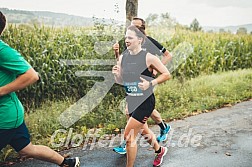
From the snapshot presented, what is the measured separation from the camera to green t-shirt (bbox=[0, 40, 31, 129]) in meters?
2.88

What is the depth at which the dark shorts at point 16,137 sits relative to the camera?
3.13 meters

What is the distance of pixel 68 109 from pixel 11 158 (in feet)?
6.80

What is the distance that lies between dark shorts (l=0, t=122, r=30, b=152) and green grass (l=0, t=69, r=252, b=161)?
1.51m

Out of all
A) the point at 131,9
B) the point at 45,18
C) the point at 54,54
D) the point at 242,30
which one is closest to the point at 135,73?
the point at 131,9

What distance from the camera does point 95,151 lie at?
16.4 ft

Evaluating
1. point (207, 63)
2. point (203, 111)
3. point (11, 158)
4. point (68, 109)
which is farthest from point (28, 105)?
point (207, 63)

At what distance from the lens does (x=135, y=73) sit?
3.84 metres

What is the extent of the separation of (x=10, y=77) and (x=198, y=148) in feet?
10.2

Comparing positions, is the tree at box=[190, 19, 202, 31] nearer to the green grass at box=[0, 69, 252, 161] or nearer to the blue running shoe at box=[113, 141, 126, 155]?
the green grass at box=[0, 69, 252, 161]

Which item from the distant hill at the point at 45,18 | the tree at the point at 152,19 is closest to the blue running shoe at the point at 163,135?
the distant hill at the point at 45,18

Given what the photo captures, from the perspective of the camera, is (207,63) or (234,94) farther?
(207,63)

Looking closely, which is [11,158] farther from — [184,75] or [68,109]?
[184,75]

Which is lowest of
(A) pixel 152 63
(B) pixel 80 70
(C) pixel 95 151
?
(C) pixel 95 151

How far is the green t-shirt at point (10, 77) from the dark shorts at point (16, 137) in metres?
0.07
